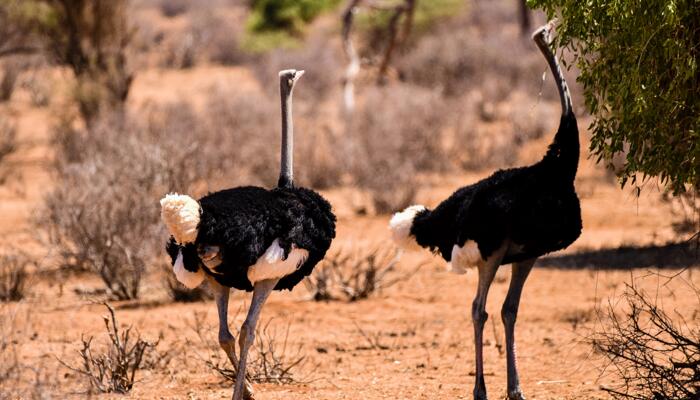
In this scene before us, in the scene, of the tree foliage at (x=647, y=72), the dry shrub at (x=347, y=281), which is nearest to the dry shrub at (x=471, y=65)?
the dry shrub at (x=347, y=281)

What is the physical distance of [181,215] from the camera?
16.8 ft

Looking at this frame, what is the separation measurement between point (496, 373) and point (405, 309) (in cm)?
230

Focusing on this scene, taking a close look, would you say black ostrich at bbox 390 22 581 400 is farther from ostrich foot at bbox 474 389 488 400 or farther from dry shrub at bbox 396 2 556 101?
dry shrub at bbox 396 2 556 101

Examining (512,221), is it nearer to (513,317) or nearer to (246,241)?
(513,317)

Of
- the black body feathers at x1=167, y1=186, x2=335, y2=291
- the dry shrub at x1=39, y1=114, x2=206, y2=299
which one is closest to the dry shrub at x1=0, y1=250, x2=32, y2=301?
the dry shrub at x1=39, y1=114, x2=206, y2=299

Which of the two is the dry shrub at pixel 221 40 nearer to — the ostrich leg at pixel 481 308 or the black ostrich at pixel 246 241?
the black ostrich at pixel 246 241

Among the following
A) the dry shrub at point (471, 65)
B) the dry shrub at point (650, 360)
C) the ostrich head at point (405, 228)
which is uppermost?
the dry shrub at point (471, 65)

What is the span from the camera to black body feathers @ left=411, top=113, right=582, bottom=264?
18.8 ft

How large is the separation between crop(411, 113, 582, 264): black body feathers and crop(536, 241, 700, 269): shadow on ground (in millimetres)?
4541

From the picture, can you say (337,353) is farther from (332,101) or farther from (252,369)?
(332,101)

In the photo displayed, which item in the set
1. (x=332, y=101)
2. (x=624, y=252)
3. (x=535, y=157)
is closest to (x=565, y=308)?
(x=624, y=252)

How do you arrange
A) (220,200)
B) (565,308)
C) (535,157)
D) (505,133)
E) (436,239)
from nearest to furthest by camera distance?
1. (220,200)
2. (436,239)
3. (565,308)
4. (535,157)
5. (505,133)

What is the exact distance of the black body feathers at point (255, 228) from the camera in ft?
17.8

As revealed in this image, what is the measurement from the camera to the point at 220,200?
18.4ft
